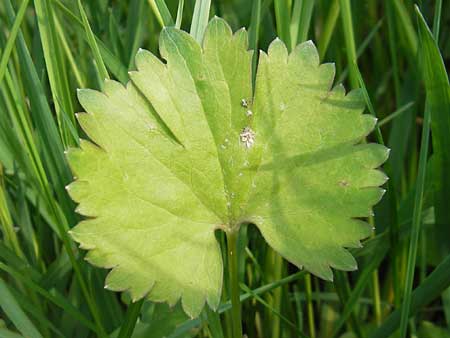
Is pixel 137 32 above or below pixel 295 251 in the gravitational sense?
above

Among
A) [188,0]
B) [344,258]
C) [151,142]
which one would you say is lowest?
[344,258]

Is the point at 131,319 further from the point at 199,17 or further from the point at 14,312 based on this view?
the point at 199,17

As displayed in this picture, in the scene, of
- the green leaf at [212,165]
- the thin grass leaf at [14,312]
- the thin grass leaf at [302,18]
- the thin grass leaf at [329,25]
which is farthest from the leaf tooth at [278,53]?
the thin grass leaf at [14,312]

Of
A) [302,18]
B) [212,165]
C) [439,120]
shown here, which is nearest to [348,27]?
[302,18]

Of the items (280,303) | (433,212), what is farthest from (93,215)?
(433,212)

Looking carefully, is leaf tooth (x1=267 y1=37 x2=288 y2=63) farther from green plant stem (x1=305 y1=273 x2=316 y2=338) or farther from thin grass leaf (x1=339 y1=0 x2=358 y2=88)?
green plant stem (x1=305 y1=273 x2=316 y2=338)

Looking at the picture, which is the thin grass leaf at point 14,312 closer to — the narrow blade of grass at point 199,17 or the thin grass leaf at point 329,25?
the narrow blade of grass at point 199,17

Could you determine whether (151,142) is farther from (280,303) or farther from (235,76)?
(280,303)

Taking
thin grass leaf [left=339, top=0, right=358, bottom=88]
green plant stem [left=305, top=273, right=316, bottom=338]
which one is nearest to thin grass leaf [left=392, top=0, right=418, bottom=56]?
thin grass leaf [left=339, top=0, right=358, bottom=88]
